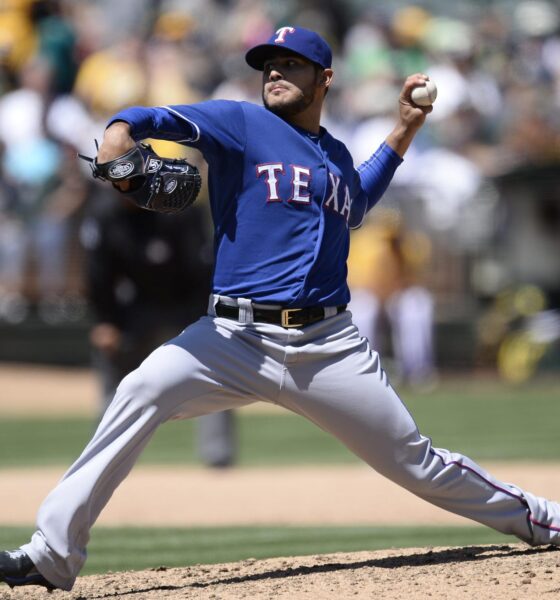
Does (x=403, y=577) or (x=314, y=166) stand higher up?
(x=314, y=166)

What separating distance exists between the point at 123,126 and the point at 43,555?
4.77 feet

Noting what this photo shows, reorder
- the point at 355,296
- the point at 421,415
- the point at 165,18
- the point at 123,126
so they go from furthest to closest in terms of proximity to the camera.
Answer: the point at 165,18
the point at 355,296
the point at 421,415
the point at 123,126

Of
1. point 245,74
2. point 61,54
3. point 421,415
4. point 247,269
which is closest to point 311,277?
point 247,269

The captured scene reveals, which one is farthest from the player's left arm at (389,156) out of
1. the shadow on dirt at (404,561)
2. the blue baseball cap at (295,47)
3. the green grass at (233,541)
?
the green grass at (233,541)

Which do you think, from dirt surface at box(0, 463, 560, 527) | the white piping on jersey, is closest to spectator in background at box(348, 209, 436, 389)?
dirt surface at box(0, 463, 560, 527)

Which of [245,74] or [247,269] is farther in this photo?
[245,74]

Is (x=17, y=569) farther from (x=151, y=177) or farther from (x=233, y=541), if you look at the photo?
(x=233, y=541)

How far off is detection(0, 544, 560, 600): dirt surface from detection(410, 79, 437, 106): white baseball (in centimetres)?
177

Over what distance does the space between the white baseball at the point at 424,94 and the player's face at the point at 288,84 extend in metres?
0.54

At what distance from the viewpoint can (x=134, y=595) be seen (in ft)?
14.8

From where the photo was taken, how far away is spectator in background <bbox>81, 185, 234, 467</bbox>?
29.0 feet

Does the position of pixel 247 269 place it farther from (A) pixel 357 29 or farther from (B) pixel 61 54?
(A) pixel 357 29

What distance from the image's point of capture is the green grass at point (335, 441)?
33.6ft

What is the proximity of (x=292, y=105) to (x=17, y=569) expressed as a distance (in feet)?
6.20
